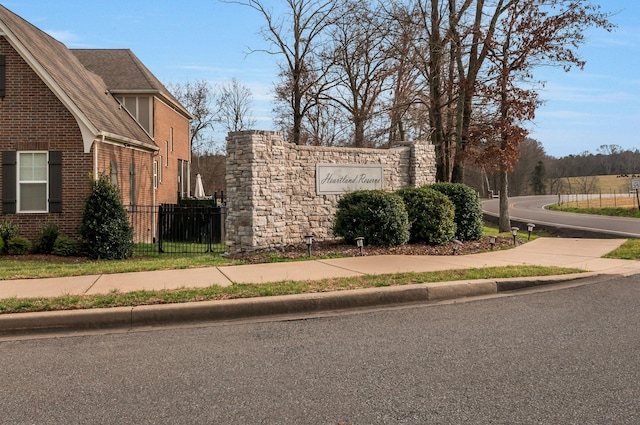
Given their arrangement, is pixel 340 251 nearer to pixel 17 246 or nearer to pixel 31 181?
pixel 17 246

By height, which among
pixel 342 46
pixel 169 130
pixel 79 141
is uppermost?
pixel 342 46

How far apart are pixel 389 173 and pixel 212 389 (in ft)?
39.7

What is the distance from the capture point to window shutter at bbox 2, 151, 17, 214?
48.5 ft

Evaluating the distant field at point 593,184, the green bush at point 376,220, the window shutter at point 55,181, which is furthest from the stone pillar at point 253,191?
the distant field at point 593,184

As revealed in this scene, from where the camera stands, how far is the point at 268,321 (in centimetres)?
636

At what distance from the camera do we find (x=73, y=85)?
1692 centimetres

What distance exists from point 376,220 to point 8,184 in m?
10.4

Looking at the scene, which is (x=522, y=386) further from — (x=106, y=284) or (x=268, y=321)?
(x=106, y=284)

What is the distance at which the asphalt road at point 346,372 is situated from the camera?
3682 millimetres

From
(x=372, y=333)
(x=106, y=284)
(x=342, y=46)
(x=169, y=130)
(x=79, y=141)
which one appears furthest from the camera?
(x=342, y=46)

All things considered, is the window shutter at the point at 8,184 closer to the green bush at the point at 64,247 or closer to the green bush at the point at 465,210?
the green bush at the point at 64,247

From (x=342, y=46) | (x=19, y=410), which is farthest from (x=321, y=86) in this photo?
(x=19, y=410)

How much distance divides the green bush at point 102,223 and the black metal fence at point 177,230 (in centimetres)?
146

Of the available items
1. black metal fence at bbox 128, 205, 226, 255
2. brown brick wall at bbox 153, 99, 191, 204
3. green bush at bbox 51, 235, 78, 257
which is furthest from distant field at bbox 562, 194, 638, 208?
green bush at bbox 51, 235, 78, 257
